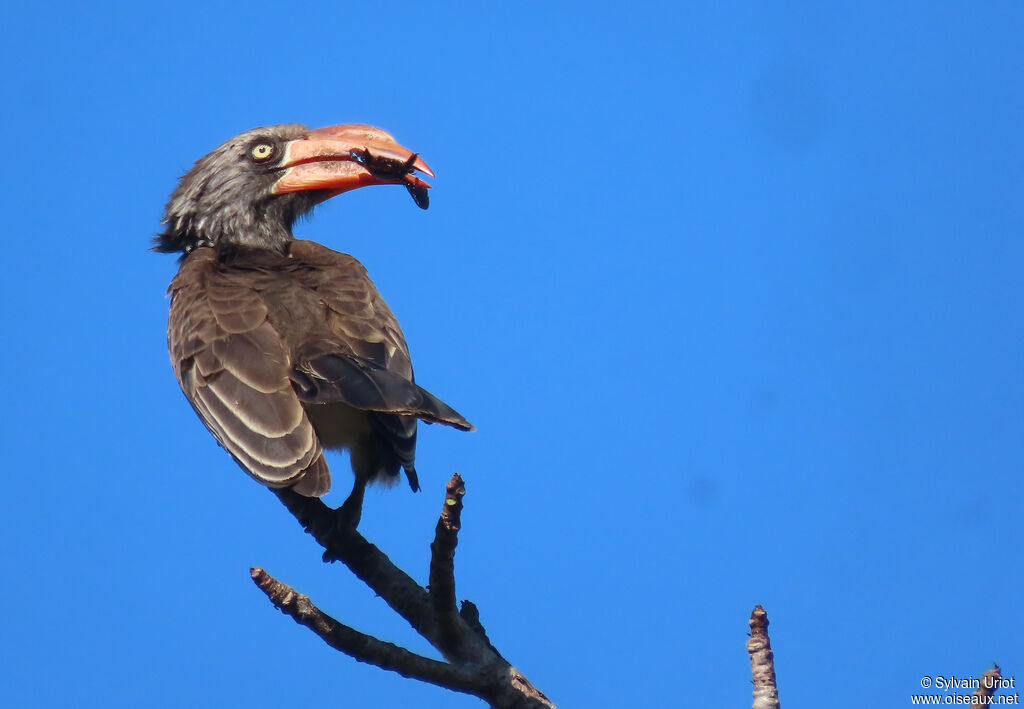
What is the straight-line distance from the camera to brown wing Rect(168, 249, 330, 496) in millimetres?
4371

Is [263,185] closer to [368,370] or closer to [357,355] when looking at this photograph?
[357,355]

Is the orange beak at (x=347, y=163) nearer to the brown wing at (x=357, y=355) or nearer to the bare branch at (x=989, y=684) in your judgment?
the brown wing at (x=357, y=355)

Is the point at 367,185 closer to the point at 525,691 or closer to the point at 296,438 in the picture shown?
the point at 296,438

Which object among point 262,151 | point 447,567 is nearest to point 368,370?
point 447,567

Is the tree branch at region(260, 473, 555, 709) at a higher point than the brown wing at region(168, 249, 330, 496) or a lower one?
lower

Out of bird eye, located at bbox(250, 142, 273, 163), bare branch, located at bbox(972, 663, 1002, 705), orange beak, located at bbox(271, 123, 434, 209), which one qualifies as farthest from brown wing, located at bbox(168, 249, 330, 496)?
bare branch, located at bbox(972, 663, 1002, 705)

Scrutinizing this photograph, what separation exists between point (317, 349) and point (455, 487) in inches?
57.5

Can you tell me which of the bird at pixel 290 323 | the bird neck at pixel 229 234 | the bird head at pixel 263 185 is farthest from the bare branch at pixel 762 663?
the bird neck at pixel 229 234

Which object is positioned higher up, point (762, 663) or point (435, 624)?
point (435, 624)

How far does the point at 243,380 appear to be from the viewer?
4754mm

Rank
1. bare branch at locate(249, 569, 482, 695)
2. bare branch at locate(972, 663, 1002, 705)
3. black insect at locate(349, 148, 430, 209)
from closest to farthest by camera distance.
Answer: bare branch at locate(972, 663, 1002, 705) → bare branch at locate(249, 569, 482, 695) → black insect at locate(349, 148, 430, 209)

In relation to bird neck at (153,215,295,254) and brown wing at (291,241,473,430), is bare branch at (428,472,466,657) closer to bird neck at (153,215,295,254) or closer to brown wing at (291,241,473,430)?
brown wing at (291,241,473,430)

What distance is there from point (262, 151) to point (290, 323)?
1948 millimetres

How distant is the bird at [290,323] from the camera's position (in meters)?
Result: 4.48
